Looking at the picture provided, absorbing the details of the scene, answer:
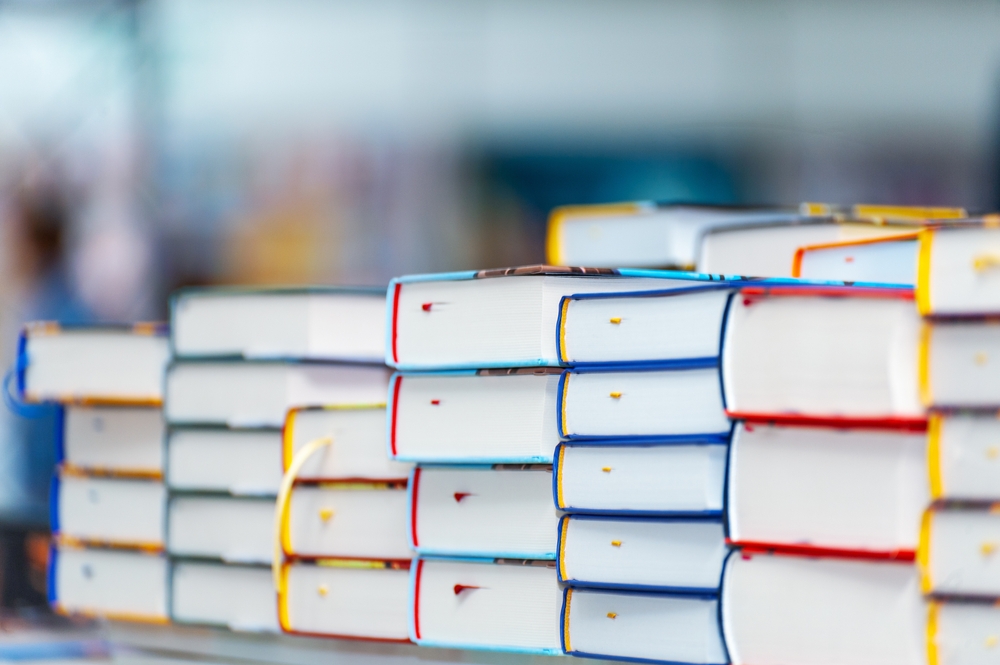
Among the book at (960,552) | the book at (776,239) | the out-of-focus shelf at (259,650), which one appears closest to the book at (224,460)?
the out-of-focus shelf at (259,650)

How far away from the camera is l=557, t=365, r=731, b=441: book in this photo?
70 cm

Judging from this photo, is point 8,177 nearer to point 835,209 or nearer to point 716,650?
point 835,209

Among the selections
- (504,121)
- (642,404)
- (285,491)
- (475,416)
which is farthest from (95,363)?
(504,121)

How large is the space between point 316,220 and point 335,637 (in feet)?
6.01

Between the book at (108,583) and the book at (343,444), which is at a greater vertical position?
the book at (343,444)

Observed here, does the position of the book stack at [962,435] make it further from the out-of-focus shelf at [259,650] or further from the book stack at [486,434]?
the out-of-focus shelf at [259,650]

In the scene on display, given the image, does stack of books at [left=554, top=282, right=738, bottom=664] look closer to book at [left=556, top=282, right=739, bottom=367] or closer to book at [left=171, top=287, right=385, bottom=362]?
book at [left=556, top=282, right=739, bottom=367]

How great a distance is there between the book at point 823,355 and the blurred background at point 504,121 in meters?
1.89

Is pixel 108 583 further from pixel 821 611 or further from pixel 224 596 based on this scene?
pixel 821 611

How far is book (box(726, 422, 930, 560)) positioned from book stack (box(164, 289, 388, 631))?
375 mm

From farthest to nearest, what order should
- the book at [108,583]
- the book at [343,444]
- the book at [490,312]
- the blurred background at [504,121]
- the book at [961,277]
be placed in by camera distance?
the blurred background at [504,121] → the book at [108,583] → the book at [343,444] → the book at [490,312] → the book at [961,277]

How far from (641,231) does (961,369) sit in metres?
0.45

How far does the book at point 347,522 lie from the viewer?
0.86 m

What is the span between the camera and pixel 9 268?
234 cm
